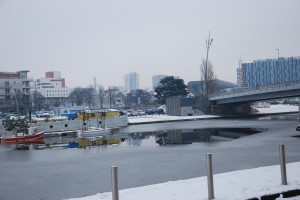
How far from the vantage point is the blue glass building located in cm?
13562

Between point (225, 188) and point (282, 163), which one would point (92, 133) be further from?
point (282, 163)

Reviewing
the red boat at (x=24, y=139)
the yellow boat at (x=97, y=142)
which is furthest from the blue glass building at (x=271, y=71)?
the yellow boat at (x=97, y=142)

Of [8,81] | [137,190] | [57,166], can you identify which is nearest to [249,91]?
[57,166]

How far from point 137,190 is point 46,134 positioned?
37020 mm

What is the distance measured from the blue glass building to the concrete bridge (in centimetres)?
6423

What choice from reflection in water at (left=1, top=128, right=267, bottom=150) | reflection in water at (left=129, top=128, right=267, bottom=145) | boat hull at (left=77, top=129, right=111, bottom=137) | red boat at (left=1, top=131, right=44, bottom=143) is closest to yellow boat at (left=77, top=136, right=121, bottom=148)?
reflection in water at (left=1, top=128, right=267, bottom=150)

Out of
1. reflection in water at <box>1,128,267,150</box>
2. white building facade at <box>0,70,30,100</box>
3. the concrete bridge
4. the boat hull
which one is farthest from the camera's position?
white building facade at <box>0,70,30,100</box>

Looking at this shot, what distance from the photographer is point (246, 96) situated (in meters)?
62.6

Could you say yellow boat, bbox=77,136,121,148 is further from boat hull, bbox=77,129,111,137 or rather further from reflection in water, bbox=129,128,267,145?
boat hull, bbox=77,129,111,137

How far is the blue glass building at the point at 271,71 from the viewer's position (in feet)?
445

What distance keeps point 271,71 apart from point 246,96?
4205 inches

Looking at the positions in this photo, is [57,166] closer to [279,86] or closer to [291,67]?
[279,86]

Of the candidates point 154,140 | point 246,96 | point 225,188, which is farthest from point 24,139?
point 246,96

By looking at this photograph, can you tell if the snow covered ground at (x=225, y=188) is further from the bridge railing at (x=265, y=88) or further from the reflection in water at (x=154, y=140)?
the bridge railing at (x=265, y=88)
